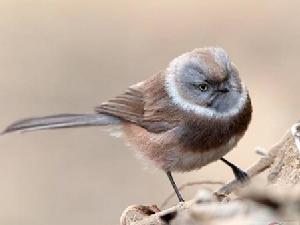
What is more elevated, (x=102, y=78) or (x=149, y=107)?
(x=102, y=78)

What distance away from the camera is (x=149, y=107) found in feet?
13.7

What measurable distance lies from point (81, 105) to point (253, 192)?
8386mm

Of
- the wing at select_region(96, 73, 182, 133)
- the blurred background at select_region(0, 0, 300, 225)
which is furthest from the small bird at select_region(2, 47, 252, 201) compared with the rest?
the blurred background at select_region(0, 0, 300, 225)

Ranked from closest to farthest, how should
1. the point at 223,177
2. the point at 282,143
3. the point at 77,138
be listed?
the point at 282,143 < the point at 223,177 < the point at 77,138

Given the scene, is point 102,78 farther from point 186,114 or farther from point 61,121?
point 186,114

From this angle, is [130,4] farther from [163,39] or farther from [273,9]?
[273,9]

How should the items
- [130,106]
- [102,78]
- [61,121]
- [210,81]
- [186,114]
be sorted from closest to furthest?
[210,81], [186,114], [130,106], [61,121], [102,78]

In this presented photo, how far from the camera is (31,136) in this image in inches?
358

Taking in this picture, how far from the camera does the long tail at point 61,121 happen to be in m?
4.25

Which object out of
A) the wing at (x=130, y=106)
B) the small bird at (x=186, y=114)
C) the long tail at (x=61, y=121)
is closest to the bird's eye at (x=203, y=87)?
the small bird at (x=186, y=114)

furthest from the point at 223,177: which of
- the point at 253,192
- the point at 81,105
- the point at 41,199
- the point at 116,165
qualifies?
the point at 253,192

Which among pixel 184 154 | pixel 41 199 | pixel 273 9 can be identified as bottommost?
pixel 184 154

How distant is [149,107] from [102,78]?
19.2ft

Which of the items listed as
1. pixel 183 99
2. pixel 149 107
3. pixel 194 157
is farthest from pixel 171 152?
pixel 149 107
